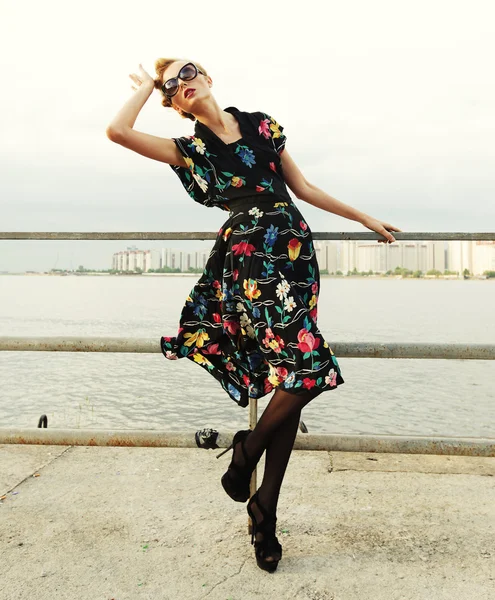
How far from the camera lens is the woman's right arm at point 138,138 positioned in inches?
77.0

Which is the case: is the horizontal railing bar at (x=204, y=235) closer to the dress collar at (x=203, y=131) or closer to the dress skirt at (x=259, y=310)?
the dress skirt at (x=259, y=310)

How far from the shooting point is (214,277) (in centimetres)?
208

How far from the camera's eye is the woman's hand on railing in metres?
2.15

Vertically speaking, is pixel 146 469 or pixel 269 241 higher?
pixel 269 241

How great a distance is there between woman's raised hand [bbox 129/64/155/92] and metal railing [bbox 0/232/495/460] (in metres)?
0.56

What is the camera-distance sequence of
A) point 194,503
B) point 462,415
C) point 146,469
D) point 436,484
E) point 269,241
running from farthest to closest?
point 462,415 → point 146,469 → point 436,484 → point 194,503 → point 269,241

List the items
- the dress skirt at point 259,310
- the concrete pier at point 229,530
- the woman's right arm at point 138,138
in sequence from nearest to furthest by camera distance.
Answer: the concrete pier at point 229,530 < the dress skirt at point 259,310 < the woman's right arm at point 138,138

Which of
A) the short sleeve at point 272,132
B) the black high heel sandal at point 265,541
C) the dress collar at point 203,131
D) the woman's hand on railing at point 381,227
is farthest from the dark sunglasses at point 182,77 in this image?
the black high heel sandal at point 265,541

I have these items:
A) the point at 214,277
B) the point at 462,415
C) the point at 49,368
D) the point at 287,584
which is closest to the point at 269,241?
the point at 214,277

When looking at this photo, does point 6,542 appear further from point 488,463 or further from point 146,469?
point 488,463

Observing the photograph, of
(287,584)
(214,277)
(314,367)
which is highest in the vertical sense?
(214,277)

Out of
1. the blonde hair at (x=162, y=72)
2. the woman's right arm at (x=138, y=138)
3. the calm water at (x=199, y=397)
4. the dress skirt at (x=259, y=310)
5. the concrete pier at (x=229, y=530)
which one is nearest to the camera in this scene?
the concrete pier at (x=229, y=530)

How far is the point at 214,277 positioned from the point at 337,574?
1.07 meters

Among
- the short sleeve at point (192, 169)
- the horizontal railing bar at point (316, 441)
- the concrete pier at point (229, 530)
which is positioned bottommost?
the concrete pier at point (229, 530)
